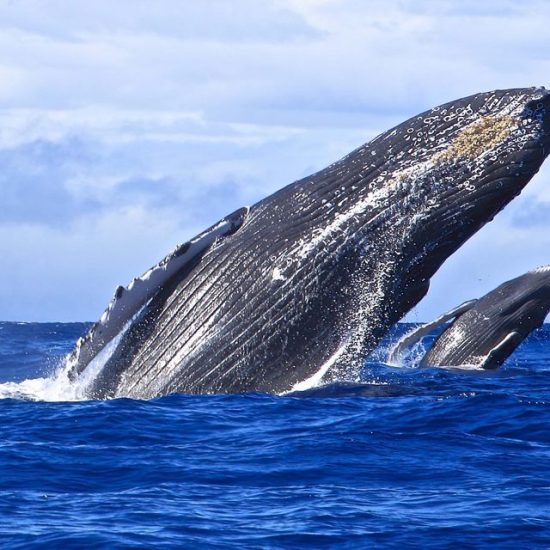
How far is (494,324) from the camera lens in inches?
934

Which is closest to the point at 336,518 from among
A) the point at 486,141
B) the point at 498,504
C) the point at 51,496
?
the point at 498,504

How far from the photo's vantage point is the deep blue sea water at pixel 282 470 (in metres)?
10.3

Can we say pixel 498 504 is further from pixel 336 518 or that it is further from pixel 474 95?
pixel 474 95

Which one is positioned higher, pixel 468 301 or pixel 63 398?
pixel 468 301

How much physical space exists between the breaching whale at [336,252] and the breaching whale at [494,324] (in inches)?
341

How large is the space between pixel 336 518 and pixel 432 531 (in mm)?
850

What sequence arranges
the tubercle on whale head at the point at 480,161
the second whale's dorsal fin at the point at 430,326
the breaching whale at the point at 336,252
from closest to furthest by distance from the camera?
the tubercle on whale head at the point at 480,161 → the breaching whale at the point at 336,252 → the second whale's dorsal fin at the point at 430,326

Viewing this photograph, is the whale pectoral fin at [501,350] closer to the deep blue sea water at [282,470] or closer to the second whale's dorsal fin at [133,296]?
the deep blue sea water at [282,470]

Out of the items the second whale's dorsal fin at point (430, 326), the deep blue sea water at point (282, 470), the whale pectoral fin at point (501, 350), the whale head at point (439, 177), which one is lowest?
the deep blue sea water at point (282, 470)

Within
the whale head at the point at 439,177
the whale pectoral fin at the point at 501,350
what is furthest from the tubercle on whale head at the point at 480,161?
the whale pectoral fin at the point at 501,350

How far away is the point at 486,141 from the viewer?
14352mm

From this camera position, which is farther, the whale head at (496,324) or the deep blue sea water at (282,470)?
the whale head at (496,324)

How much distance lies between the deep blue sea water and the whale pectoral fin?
4.71m

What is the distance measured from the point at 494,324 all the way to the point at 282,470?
39.3 feet
